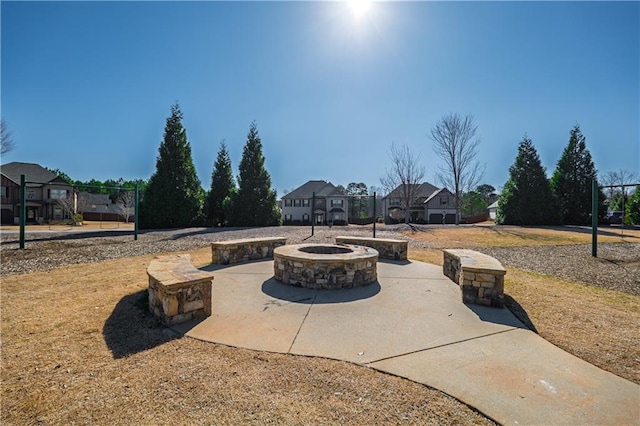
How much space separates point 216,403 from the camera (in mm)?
2289

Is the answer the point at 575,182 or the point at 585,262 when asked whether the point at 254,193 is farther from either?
the point at 575,182

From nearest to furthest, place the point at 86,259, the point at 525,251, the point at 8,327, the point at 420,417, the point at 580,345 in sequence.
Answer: the point at 420,417 < the point at 580,345 < the point at 8,327 < the point at 86,259 < the point at 525,251

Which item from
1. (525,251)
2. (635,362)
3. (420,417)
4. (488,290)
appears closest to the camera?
(420,417)

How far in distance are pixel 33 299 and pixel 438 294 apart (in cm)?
740

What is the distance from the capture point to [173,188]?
76.4 feet

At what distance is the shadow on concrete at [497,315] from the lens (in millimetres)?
4066

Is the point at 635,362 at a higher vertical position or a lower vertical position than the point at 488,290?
lower

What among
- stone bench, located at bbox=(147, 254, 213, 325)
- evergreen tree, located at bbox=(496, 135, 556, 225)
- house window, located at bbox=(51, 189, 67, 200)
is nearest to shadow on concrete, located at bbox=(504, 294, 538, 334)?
stone bench, located at bbox=(147, 254, 213, 325)

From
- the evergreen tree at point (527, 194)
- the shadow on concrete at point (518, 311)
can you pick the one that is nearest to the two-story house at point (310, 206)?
the evergreen tree at point (527, 194)

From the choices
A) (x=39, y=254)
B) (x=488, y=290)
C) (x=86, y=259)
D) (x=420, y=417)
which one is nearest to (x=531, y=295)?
(x=488, y=290)

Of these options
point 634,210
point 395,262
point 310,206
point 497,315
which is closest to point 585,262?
point 395,262

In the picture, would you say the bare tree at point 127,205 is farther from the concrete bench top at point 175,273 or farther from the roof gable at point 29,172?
the concrete bench top at point 175,273

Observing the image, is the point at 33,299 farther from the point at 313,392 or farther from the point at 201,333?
the point at 313,392

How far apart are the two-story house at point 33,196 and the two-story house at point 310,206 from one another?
85.0 ft
